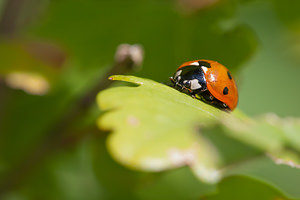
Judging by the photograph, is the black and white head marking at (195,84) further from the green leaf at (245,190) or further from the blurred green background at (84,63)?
the green leaf at (245,190)

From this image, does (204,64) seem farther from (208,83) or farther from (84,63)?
(84,63)

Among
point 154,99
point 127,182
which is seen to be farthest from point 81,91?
point 154,99

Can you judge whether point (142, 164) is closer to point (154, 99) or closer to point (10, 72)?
point (154, 99)

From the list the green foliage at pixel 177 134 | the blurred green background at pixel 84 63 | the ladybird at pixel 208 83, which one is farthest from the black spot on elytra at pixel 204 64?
the green foliage at pixel 177 134

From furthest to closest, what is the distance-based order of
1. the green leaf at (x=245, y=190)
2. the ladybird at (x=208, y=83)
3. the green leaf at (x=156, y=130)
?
1. the ladybird at (x=208, y=83)
2. the green leaf at (x=245, y=190)
3. the green leaf at (x=156, y=130)

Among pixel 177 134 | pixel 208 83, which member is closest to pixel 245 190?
pixel 177 134

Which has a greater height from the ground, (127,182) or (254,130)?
(254,130)

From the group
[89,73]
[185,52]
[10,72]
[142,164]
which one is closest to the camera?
[142,164]

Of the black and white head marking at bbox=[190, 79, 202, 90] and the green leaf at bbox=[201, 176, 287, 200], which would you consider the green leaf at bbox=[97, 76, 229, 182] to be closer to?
the green leaf at bbox=[201, 176, 287, 200]
